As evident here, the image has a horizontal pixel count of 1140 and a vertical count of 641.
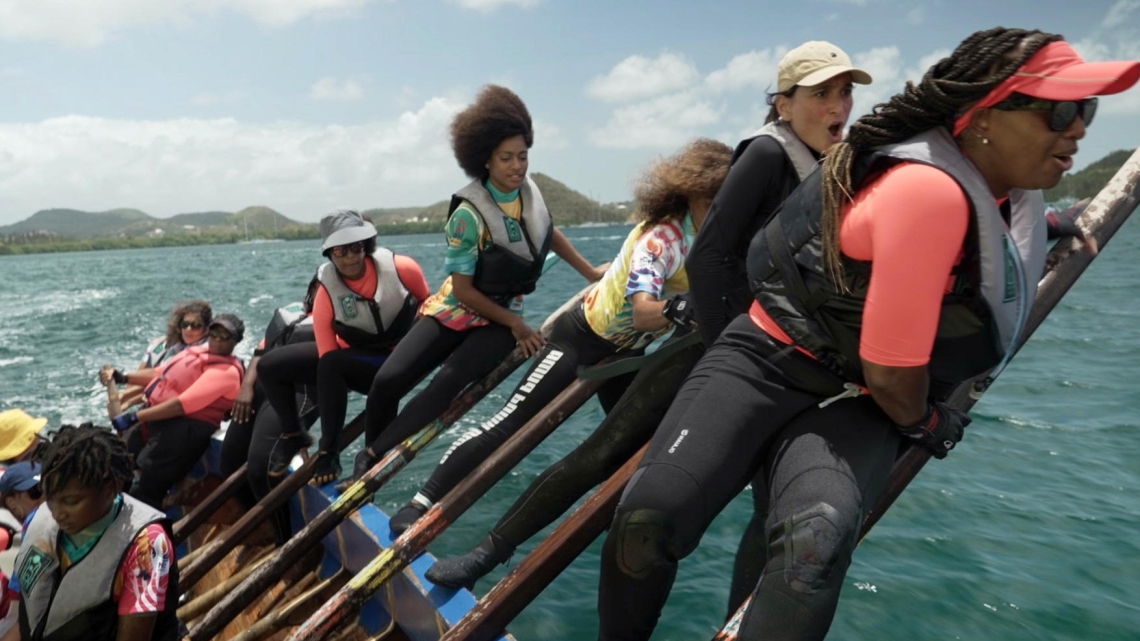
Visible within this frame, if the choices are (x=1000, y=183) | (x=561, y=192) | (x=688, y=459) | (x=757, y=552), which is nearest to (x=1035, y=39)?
(x=1000, y=183)

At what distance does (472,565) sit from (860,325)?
193cm

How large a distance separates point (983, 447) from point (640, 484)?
7367mm

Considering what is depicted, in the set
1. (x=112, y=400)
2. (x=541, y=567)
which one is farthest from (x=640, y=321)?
(x=112, y=400)

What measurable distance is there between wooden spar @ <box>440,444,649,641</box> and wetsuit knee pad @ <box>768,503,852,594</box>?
920 millimetres

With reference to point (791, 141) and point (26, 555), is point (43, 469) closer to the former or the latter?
point (26, 555)

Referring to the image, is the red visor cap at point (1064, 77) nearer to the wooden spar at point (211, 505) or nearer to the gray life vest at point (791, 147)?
the gray life vest at point (791, 147)

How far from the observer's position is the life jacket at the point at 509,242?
4.27 meters

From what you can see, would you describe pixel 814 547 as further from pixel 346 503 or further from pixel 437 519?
pixel 346 503

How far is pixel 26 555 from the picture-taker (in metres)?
3.13

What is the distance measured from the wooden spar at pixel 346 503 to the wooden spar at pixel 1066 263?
6.33 feet

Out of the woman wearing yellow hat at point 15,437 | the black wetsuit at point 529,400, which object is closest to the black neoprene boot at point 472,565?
the black wetsuit at point 529,400

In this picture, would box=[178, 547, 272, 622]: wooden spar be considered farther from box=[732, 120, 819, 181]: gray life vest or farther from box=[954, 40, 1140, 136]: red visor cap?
box=[954, 40, 1140, 136]: red visor cap

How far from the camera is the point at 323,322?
4816mm

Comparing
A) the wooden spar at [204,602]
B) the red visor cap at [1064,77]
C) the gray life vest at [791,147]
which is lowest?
the wooden spar at [204,602]
